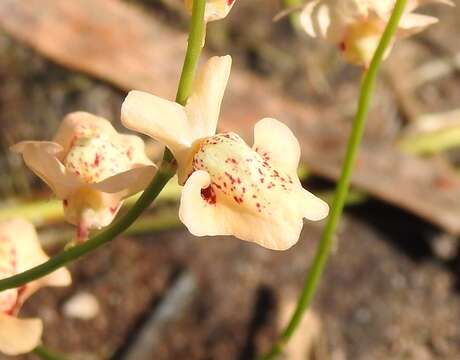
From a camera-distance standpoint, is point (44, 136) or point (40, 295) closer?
point (40, 295)

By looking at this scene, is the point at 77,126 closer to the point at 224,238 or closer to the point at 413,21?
the point at 413,21

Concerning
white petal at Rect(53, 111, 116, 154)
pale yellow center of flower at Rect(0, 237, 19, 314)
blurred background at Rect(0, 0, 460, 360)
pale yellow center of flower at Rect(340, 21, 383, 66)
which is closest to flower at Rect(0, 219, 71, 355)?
pale yellow center of flower at Rect(0, 237, 19, 314)

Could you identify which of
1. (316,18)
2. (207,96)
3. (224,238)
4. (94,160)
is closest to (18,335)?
(94,160)

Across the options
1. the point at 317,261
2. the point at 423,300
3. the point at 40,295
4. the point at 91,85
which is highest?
the point at 317,261

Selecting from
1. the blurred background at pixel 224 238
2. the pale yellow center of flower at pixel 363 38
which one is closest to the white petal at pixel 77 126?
the pale yellow center of flower at pixel 363 38

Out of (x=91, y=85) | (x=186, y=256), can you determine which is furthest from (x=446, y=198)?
(x=91, y=85)

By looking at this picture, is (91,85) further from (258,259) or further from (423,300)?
(423,300)

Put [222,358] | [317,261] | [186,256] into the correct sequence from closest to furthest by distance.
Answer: [317,261] → [222,358] → [186,256]
